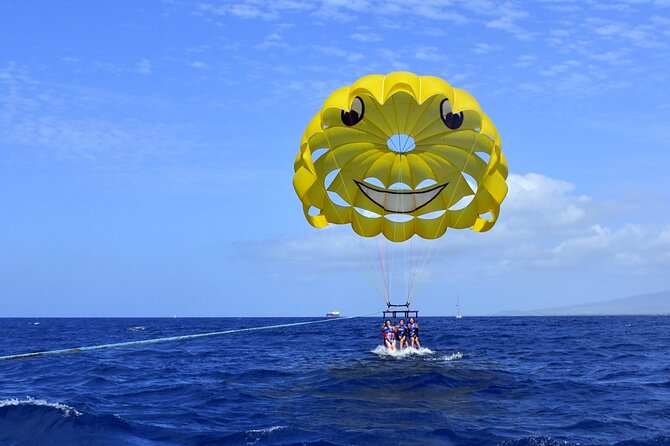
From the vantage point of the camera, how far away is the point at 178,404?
15250 mm

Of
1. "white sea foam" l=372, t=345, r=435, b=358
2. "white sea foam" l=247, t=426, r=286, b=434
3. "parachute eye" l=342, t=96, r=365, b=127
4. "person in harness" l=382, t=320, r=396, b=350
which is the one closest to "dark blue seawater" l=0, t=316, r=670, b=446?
"white sea foam" l=247, t=426, r=286, b=434

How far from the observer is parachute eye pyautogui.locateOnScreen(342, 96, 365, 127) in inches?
735

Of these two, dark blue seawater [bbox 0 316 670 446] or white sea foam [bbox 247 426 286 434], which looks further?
white sea foam [bbox 247 426 286 434]

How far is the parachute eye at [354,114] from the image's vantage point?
735 inches

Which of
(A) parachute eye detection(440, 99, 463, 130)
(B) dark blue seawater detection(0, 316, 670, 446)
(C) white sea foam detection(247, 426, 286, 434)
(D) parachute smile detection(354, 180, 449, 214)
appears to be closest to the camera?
(B) dark blue seawater detection(0, 316, 670, 446)

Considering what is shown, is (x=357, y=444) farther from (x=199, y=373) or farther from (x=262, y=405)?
(x=199, y=373)

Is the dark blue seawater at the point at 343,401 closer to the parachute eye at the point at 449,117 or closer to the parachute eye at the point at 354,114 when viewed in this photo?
the parachute eye at the point at 449,117

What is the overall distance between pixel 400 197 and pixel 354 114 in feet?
12.8

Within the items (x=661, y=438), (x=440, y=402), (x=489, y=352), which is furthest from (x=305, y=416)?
(x=489, y=352)

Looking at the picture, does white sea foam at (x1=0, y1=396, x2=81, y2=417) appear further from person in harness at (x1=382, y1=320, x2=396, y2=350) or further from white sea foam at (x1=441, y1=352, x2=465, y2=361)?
white sea foam at (x1=441, y1=352, x2=465, y2=361)

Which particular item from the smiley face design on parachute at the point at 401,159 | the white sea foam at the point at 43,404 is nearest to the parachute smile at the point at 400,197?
the smiley face design on parachute at the point at 401,159

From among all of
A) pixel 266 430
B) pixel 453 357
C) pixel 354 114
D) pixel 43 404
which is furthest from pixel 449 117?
pixel 43 404

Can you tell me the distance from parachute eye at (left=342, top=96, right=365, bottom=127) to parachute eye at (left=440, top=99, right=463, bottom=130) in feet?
7.04

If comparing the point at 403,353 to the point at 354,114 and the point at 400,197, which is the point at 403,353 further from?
the point at 354,114
